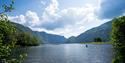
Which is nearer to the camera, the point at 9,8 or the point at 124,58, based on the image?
the point at 9,8

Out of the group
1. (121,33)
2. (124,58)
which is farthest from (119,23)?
(124,58)

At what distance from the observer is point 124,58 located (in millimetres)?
41438

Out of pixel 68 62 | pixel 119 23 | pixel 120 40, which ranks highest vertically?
pixel 119 23

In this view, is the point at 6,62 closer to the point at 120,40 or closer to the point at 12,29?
the point at 12,29

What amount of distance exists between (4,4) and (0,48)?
7.60 feet

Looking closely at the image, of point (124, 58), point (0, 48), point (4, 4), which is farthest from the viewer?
point (124, 58)

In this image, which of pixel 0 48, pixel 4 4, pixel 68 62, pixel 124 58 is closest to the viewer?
pixel 0 48

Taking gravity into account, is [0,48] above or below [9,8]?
below

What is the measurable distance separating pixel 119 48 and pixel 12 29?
33.1 m

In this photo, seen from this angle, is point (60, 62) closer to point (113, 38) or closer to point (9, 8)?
point (113, 38)

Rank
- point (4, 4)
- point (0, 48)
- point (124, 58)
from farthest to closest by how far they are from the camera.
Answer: point (124, 58) → point (4, 4) → point (0, 48)

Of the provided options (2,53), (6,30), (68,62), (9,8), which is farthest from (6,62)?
(68,62)

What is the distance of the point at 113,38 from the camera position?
4275 cm

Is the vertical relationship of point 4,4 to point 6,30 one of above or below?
above
